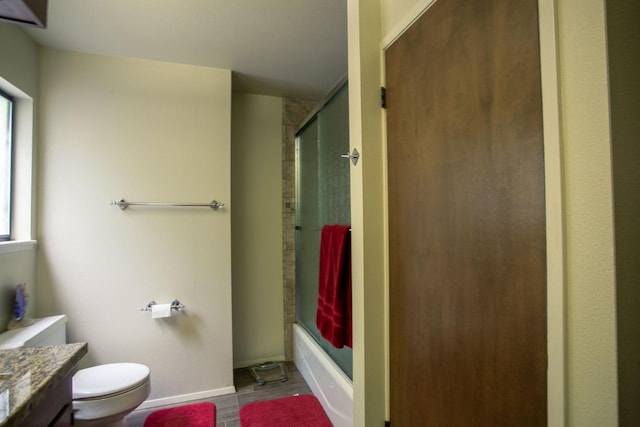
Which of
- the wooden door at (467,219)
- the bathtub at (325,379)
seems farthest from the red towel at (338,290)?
the wooden door at (467,219)

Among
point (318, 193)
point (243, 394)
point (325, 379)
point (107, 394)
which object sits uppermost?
point (318, 193)

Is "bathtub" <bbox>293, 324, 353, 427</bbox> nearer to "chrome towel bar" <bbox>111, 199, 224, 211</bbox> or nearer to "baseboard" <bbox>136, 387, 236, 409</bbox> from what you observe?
"baseboard" <bbox>136, 387, 236, 409</bbox>

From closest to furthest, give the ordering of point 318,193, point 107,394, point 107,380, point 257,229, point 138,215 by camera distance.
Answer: point 107,394
point 107,380
point 138,215
point 318,193
point 257,229

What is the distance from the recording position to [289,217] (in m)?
2.85

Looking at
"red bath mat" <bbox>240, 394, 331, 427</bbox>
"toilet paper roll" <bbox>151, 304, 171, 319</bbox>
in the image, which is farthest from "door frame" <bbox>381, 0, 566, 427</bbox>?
"toilet paper roll" <bbox>151, 304, 171, 319</bbox>

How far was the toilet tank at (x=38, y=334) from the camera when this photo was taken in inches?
57.5

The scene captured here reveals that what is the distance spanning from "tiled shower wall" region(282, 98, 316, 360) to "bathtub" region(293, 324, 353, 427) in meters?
0.12

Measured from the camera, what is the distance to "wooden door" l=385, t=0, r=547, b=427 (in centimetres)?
63

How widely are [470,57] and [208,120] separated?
1974mm

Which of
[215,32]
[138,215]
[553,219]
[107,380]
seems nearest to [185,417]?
[107,380]

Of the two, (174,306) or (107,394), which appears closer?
(107,394)

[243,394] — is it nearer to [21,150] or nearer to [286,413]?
[286,413]

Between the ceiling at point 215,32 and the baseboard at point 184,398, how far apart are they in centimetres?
243

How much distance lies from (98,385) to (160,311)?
541 millimetres
